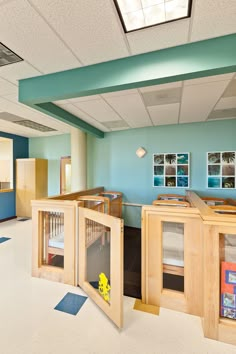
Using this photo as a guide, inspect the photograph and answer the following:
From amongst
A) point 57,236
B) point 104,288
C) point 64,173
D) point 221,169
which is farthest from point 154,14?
point 64,173

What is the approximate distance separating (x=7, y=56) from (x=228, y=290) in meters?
3.08

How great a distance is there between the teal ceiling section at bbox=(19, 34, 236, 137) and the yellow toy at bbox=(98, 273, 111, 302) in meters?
2.11

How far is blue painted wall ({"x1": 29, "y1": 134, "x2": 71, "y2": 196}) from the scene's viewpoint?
547 centimetres

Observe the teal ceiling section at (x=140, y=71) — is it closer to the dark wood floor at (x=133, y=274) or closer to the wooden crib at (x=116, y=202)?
the dark wood floor at (x=133, y=274)

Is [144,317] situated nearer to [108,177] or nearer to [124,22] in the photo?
[124,22]

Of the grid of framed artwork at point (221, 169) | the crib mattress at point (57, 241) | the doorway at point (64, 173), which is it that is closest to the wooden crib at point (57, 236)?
the crib mattress at point (57, 241)

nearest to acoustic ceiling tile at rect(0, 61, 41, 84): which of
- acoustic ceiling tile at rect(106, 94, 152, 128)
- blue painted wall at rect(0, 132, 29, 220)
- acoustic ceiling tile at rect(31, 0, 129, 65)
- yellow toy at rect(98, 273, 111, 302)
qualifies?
acoustic ceiling tile at rect(31, 0, 129, 65)

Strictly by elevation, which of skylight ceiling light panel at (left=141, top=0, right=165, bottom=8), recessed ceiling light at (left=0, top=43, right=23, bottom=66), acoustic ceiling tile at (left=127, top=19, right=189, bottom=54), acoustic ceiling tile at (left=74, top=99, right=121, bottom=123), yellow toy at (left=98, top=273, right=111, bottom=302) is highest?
skylight ceiling light panel at (left=141, top=0, right=165, bottom=8)

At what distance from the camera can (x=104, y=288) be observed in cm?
177

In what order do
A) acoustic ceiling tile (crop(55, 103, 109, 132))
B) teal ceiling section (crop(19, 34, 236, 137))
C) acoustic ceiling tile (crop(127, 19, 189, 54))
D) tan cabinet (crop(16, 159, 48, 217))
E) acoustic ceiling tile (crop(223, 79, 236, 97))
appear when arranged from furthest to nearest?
tan cabinet (crop(16, 159, 48, 217)) → acoustic ceiling tile (crop(55, 103, 109, 132)) → acoustic ceiling tile (crop(223, 79, 236, 97)) → teal ceiling section (crop(19, 34, 236, 137)) → acoustic ceiling tile (crop(127, 19, 189, 54))

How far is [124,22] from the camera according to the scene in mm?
1513

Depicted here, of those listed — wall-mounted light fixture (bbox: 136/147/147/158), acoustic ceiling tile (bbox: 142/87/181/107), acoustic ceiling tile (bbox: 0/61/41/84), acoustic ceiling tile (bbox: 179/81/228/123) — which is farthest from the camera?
wall-mounted light fixture (bbox: 136/147/147/158)

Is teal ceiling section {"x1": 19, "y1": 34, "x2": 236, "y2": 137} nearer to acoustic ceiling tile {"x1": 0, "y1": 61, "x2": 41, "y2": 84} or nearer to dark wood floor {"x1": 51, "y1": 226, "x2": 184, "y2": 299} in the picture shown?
acoustic ceiling tile {"x1": 0, "y1": 61, "x2": 41, "y2": 84}

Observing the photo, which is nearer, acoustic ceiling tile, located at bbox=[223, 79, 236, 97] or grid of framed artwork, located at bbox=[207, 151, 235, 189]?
acoustic ceiling tile, located at bbox=[223, 79, 236, 97]
